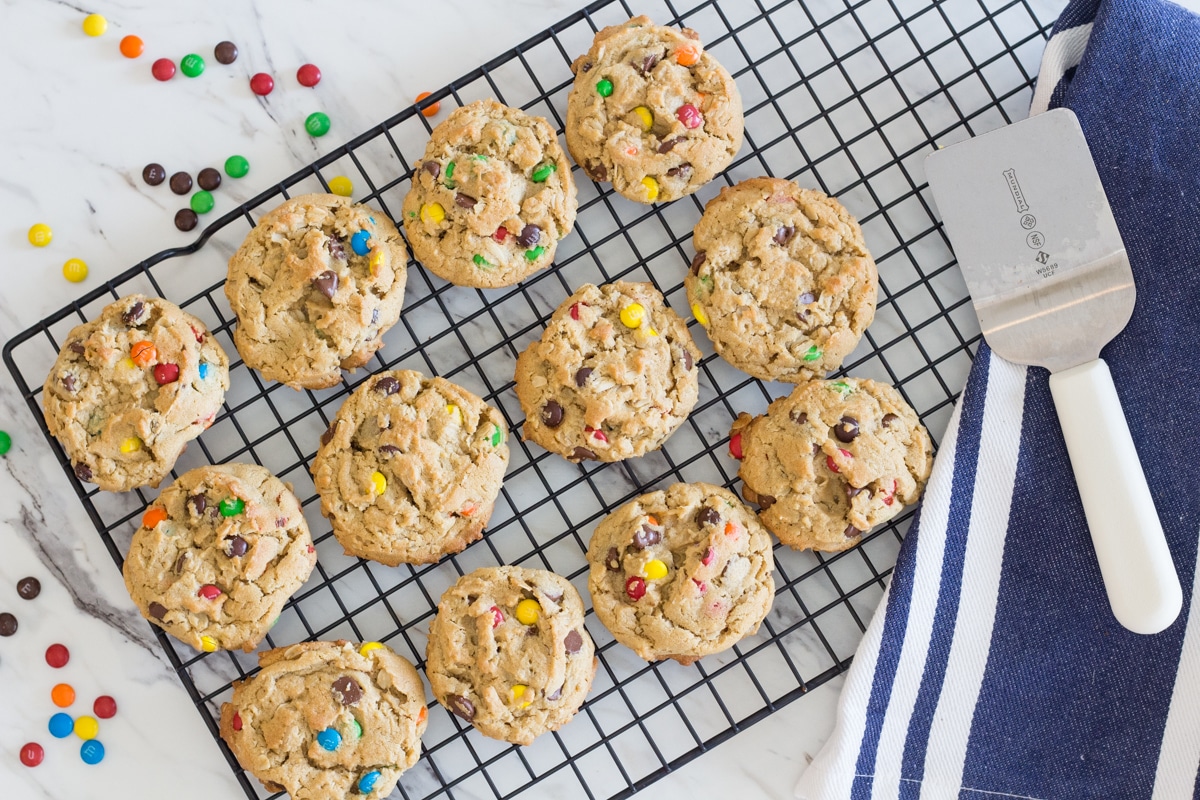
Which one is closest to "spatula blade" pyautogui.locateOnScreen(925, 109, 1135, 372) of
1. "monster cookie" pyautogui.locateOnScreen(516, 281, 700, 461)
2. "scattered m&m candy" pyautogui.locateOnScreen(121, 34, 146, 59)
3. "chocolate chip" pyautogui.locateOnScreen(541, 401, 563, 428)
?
"monster cookie" pyautogui.locateOnScreen(516, 281, 700, 461)

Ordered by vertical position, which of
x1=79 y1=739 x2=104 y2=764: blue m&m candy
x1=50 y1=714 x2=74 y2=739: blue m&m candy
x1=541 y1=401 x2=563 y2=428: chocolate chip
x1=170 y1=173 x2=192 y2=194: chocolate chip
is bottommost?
x1=79 y1=739 x2=104 y2=764: blue m&m candy

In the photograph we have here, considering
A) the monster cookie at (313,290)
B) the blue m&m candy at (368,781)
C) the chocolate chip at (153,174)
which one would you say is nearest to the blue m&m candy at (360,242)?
the monster cookie at (313,290)

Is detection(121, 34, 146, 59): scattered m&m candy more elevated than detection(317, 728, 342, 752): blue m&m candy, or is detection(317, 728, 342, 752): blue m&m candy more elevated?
detection(121, 34, 146, 59): scattered m&m candy

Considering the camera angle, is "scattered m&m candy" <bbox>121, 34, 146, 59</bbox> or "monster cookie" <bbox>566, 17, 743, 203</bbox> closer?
"monster cookie" <bbox>566, 17, 743, 203</bbox>

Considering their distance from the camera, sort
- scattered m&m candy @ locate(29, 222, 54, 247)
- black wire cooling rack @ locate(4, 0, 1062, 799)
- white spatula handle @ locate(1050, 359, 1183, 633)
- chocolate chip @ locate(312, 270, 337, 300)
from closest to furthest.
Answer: white spatula handle @ locate(1050, 359, 1183, 633), chocolate chip @ locate(312, 270, 337, 300), black wire cooling rack @ locate(4, 0, 1062, 799), scattered m&m candy @ locate(29, 222, 54, 247)

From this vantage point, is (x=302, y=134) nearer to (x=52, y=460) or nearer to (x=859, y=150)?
(x=52, y=460)

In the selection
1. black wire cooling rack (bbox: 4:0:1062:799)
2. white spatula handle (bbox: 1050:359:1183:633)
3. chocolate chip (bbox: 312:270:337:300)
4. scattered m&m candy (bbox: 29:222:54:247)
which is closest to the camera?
white spatula handle (bbox: 1050:359:1183:633)

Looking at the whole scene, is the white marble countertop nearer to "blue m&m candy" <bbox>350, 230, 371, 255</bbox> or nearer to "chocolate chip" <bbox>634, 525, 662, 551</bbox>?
"blue m&m candy" <bbox>350, 230, 371, 255</bbox>
